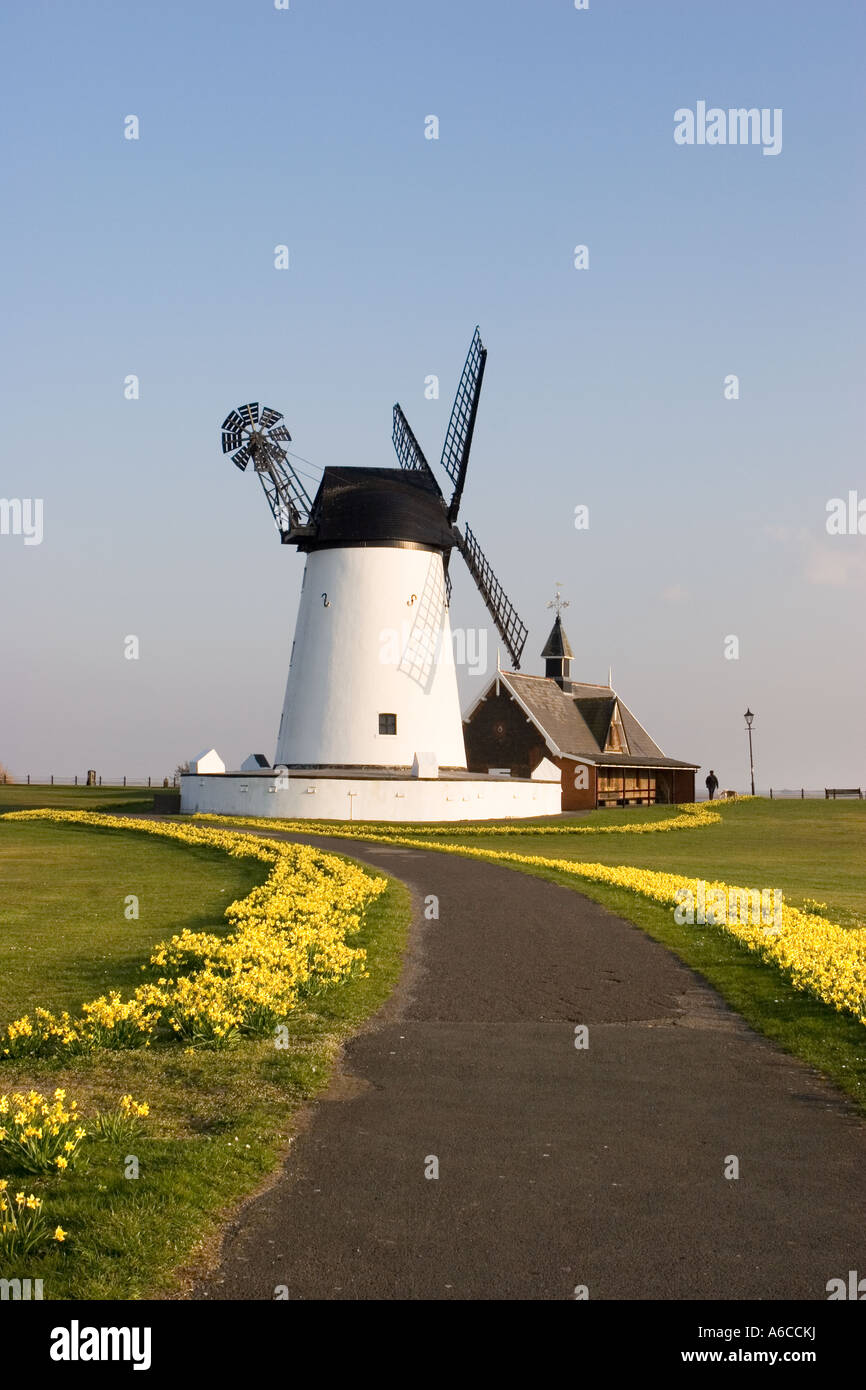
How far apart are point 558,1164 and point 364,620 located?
4439 cm

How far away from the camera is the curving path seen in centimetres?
632

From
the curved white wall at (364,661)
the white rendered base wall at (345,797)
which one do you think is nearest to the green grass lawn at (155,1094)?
the white rendered base wall at (345,797)

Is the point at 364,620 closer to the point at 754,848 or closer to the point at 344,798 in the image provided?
the point at 344,798

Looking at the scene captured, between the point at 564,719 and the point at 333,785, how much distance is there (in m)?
22.8

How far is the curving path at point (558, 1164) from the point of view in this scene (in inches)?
249

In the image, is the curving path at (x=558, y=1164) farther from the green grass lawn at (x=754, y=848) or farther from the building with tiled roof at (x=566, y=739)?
the building with tiled roof at (x=566, y=739)

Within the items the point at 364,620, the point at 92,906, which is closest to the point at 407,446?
the point at 364,620

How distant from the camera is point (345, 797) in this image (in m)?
49.9

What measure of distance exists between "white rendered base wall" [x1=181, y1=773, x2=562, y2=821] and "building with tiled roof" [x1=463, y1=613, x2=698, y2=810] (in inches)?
373

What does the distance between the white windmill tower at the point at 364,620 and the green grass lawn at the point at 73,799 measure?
36.4 feet

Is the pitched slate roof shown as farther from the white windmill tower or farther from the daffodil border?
the daffodil border

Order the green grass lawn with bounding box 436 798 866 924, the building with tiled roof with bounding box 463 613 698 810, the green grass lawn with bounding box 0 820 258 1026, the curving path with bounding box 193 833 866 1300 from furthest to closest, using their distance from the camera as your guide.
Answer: the building with tiled roof with bounding box 463 613 698 810 < the green grass lawn with bounding box 436 798 866 924 < the green grass lawn with bounding box 0 820 258 1026 < the curving path with bounding box 193 833 866 1300

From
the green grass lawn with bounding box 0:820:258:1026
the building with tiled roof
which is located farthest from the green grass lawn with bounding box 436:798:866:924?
the green grass lawn with bounding box 0:820:258:1026
